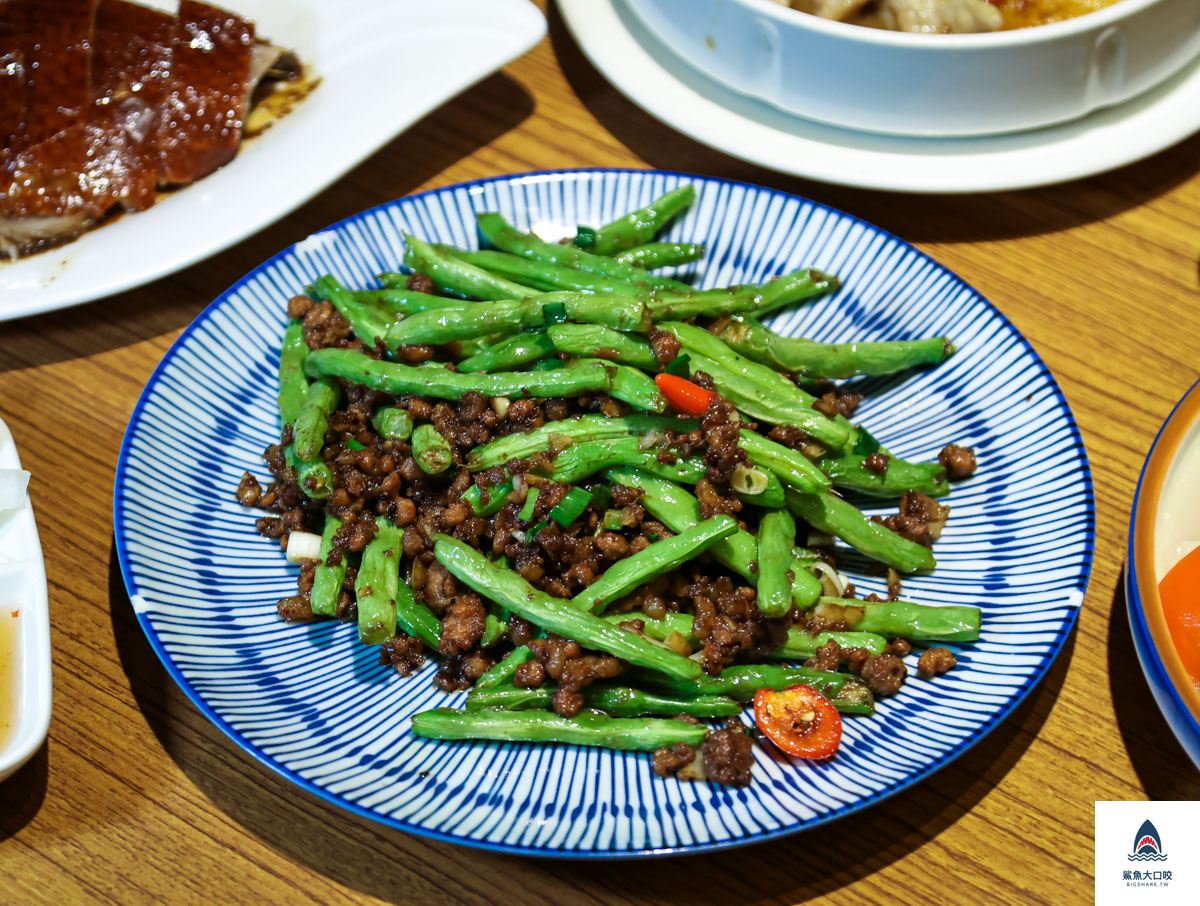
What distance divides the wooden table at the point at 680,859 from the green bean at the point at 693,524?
593 millimetres

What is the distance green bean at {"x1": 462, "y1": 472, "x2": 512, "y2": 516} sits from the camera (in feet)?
8.28

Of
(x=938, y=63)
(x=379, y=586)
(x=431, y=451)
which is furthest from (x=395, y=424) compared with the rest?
(x=938, y=63)

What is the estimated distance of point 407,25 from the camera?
402cm

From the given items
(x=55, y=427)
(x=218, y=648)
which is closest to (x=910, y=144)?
(x=218, y=648)

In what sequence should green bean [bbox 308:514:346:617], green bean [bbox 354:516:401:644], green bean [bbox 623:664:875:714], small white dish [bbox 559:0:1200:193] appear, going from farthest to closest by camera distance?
small white dish [bbox 559:0:1200:193] < green bean [bbox 308:514:346:617] < green bean [bbox 354:516:401:644] < green bean [bbox 623:664:875:714]

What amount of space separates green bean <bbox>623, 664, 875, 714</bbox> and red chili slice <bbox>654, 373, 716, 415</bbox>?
710mm

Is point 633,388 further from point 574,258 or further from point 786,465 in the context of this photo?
point 574,258

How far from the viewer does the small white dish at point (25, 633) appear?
2135 millimetres

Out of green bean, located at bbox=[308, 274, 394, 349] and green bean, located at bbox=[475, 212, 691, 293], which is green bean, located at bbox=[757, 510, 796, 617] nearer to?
green bean, located at bbox=[475, 212, 691, 293]

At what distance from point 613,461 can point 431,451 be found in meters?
0.51

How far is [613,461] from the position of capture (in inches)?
100

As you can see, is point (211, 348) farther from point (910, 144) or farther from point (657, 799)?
point (910, 144)

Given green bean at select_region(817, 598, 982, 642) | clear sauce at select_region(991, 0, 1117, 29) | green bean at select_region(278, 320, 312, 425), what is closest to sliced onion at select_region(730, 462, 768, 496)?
green bean at select_region(817, 598, 982, 642)

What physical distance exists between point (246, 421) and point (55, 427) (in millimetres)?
762
